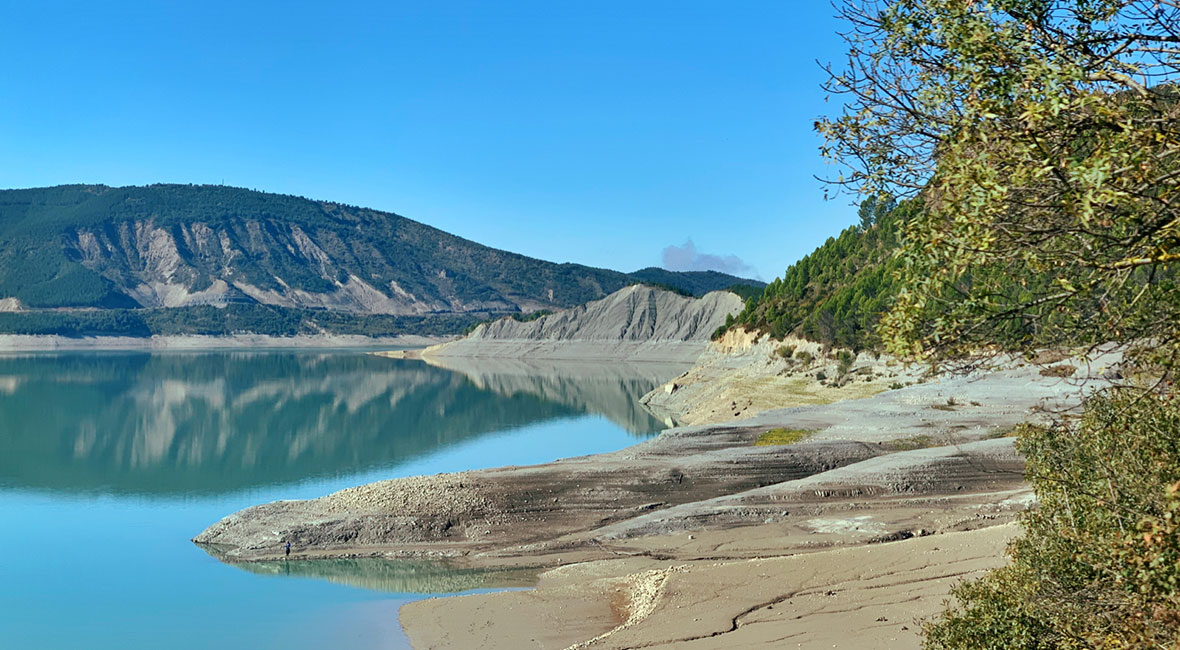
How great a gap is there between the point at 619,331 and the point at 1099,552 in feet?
527

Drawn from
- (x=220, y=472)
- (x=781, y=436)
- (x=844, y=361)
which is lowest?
(x=220, y=472)

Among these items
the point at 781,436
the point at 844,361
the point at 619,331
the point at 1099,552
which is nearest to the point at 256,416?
the point at 844,361

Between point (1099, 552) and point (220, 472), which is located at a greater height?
point (1099, 552)

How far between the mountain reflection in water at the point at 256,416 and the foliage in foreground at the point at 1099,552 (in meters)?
36.6

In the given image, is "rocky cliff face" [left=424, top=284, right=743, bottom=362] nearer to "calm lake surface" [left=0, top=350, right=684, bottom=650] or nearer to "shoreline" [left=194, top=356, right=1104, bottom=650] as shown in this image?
"calm lake surface" [left=0, top=350, right=684, bottom=650]

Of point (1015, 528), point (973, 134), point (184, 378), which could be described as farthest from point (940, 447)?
point (184, 378)

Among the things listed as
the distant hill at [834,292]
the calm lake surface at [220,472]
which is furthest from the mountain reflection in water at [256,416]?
the distant hill at [834,292]

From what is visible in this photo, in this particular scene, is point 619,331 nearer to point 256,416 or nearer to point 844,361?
point 256,416

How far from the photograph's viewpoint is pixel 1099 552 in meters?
8.23

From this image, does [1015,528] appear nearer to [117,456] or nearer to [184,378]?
[117,456]

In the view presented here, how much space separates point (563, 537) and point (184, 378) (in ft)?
345

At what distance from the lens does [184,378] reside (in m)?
121

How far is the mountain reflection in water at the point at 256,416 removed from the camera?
155ft

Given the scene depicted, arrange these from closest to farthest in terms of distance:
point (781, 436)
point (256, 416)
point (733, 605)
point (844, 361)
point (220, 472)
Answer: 1. point (733, 605)
2. point (781, 436)
3. point (220, 472)
4. point (844, 361)
5. point (256, 416)
